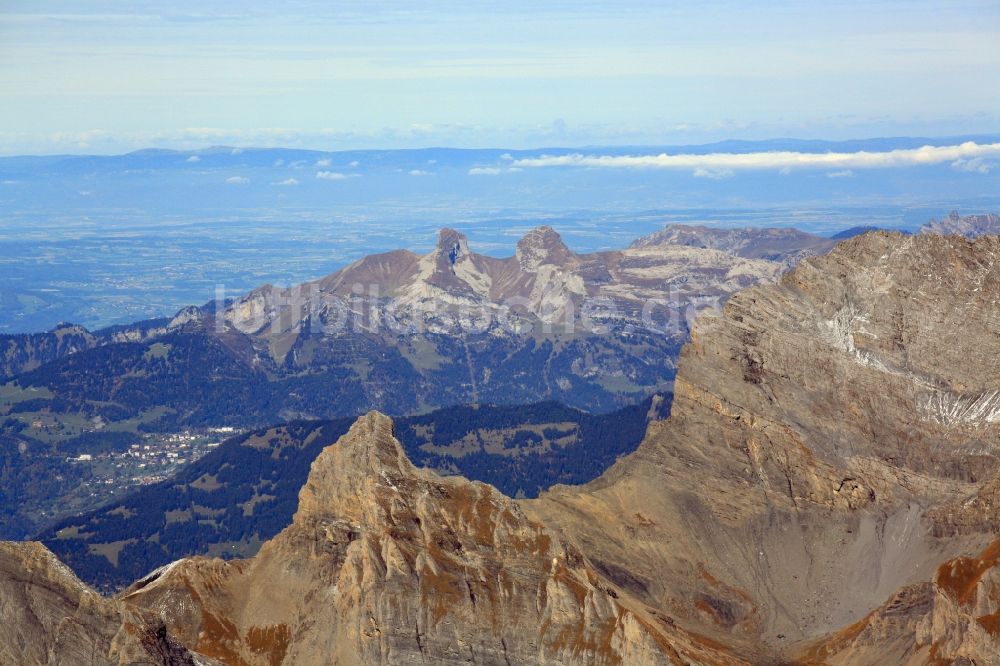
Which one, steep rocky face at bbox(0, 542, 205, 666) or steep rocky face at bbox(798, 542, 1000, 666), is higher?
steep rocky face at bbox(0, 542, 205, 666)

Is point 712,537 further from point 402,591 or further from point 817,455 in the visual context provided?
point 402,591

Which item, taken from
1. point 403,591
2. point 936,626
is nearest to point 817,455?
point 936,626

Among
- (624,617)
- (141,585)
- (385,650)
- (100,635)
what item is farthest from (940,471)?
(100,635)

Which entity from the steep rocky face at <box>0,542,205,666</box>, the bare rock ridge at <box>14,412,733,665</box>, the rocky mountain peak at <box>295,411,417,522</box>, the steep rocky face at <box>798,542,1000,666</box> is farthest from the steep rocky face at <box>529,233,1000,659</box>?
the steep rocky face at <box>0,542,205,666</box>

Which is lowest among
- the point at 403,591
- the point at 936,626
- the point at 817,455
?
the point at 936,626

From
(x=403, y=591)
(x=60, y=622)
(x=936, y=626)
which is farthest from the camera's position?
(x=936, y=626)

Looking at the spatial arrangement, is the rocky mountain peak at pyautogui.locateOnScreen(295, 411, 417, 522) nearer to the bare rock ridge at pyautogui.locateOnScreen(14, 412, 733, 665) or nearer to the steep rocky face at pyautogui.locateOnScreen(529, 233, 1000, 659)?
the bare rock ridge at pyautogui.locateOnScreen(14, 412, 733, 665)

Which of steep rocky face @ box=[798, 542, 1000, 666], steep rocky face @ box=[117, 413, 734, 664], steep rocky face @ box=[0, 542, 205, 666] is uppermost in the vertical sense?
steep rocky face @ box=[0, 542, 205, 666]

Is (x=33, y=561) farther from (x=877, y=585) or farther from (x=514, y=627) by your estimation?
(x=877, y=585)
